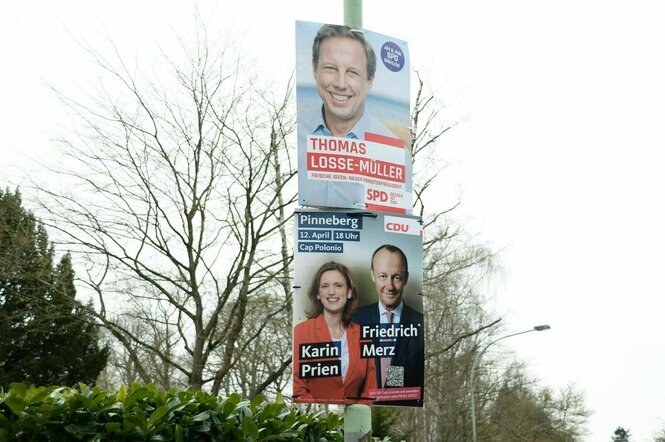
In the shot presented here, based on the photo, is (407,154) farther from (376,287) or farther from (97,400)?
(97,400)

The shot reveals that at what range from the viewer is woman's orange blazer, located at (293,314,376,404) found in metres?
6.48

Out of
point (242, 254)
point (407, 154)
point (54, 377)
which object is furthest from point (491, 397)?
point (407, 154)

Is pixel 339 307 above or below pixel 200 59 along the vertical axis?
below

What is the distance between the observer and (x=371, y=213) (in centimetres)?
676

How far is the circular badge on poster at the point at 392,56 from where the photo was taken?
7.14 metres

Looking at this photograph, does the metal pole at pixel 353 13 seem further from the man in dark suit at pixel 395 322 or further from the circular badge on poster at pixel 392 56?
the man in dark suit at pixel 395 322

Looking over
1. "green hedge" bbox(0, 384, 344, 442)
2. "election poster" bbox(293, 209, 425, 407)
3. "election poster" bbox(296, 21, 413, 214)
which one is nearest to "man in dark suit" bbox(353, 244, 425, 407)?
"election poster" bbox(293, 209, 425, 407)

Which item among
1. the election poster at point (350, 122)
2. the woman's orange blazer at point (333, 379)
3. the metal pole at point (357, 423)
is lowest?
the metal pole at point (357, 423)

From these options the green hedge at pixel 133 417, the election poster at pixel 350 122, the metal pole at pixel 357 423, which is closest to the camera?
the green hedge at pixel 133 417

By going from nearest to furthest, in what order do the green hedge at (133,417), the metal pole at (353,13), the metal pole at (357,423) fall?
the green hedge at (133,417) < the metal pole at (357,423) < the metal pole at (353,13)

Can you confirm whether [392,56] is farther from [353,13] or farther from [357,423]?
[357,423]

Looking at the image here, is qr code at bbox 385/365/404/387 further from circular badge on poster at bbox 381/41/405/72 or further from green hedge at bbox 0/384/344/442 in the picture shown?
circular badge on poster at bbox 381/41/405/72

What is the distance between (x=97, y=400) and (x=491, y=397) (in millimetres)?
44444

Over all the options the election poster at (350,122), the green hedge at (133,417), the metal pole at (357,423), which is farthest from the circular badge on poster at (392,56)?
the green hedge at (133,417)
